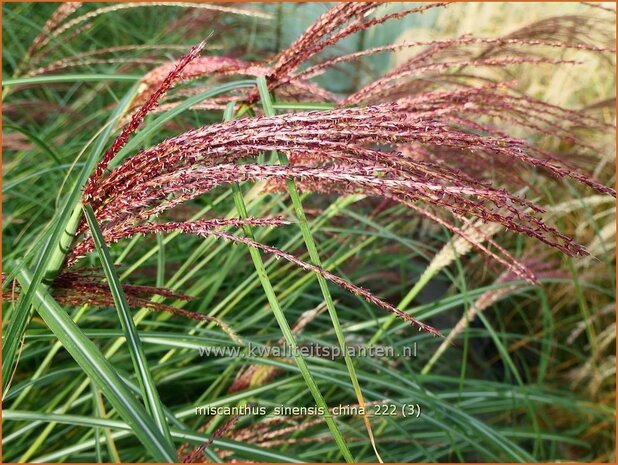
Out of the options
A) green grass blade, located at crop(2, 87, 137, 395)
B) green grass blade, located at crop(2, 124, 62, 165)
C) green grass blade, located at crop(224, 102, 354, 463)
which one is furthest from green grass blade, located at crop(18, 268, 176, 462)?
green grass blade, located at crop(2, 124, 62, 165)

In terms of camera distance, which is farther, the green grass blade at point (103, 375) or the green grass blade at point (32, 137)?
the green grass blade at point (32, 137)

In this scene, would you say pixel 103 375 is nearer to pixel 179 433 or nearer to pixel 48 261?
pixel 48 261

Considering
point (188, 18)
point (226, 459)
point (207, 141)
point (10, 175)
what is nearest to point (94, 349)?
point (207, 141)

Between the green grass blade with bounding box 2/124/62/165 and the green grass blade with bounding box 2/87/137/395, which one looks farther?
the green grass blade with bounding box 2/124/62/165

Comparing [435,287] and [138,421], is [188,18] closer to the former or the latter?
[435,287]

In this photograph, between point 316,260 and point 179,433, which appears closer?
point 316,260

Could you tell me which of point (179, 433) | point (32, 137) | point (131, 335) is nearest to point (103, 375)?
point (131, 335)

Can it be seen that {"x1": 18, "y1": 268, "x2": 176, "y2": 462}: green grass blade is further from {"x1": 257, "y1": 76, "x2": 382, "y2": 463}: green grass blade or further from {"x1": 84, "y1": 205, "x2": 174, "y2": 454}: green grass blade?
{"x1": 257, "y1": 76, "x2": 382, "y2": 463}: green grass blade

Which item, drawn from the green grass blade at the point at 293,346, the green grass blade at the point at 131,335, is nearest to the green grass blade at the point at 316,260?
the green grass blade at the point at 293,346

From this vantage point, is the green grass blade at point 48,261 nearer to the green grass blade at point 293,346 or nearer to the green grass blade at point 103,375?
the green grass blade at point 103,375
